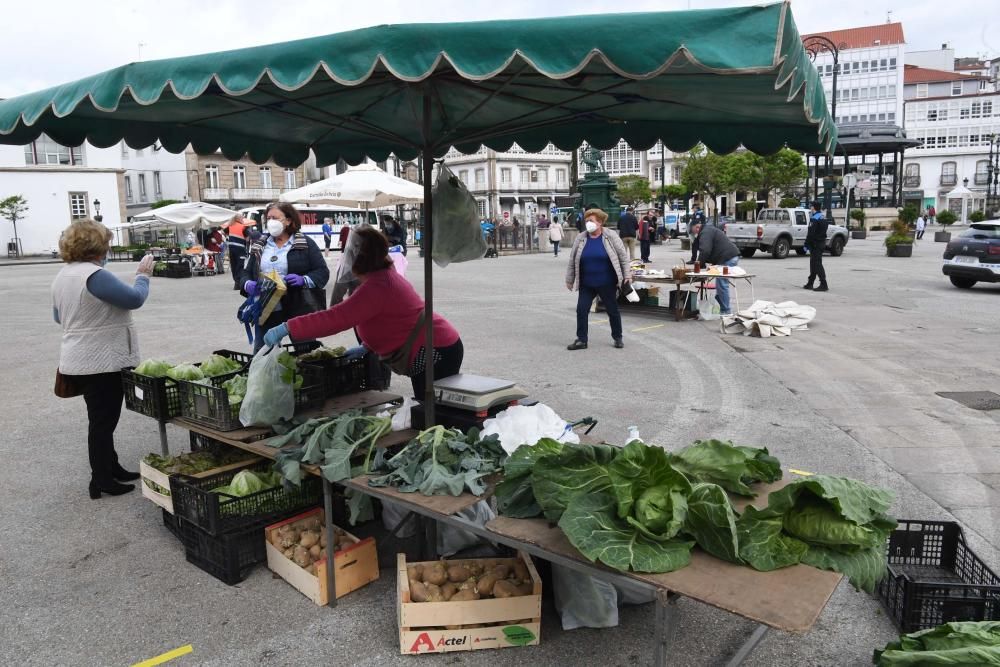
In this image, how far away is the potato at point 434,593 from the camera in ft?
10.4

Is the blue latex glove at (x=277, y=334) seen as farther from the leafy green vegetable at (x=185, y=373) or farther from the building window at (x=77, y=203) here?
the building window at (x=77, y=203)

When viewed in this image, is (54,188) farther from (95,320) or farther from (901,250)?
(95,320)

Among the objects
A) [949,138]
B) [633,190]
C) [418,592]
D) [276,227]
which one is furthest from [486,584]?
[949,138]

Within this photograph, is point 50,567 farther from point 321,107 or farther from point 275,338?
point 321,107

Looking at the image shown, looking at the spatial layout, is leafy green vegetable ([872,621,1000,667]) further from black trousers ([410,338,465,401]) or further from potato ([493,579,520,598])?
black trousers ([410,338,465,401])

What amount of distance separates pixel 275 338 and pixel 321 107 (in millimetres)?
1807

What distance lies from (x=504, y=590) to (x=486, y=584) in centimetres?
9

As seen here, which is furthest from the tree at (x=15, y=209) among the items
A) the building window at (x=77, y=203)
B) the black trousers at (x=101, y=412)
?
Result: the black trousers at (x=101, y=412)

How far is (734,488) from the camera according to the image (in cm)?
299

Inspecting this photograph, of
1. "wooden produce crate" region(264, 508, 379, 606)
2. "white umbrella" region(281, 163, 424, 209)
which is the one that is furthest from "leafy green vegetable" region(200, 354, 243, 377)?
"white umbrella" region(281, 163, 424, 209)

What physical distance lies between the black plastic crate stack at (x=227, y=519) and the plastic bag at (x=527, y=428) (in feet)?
4.06

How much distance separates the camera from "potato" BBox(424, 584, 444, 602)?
318cm

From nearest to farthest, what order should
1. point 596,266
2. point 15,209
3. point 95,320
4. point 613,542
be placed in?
point 613,542 → point 95,320 → point 596,266 → point 15,209

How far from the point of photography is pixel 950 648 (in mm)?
2451
